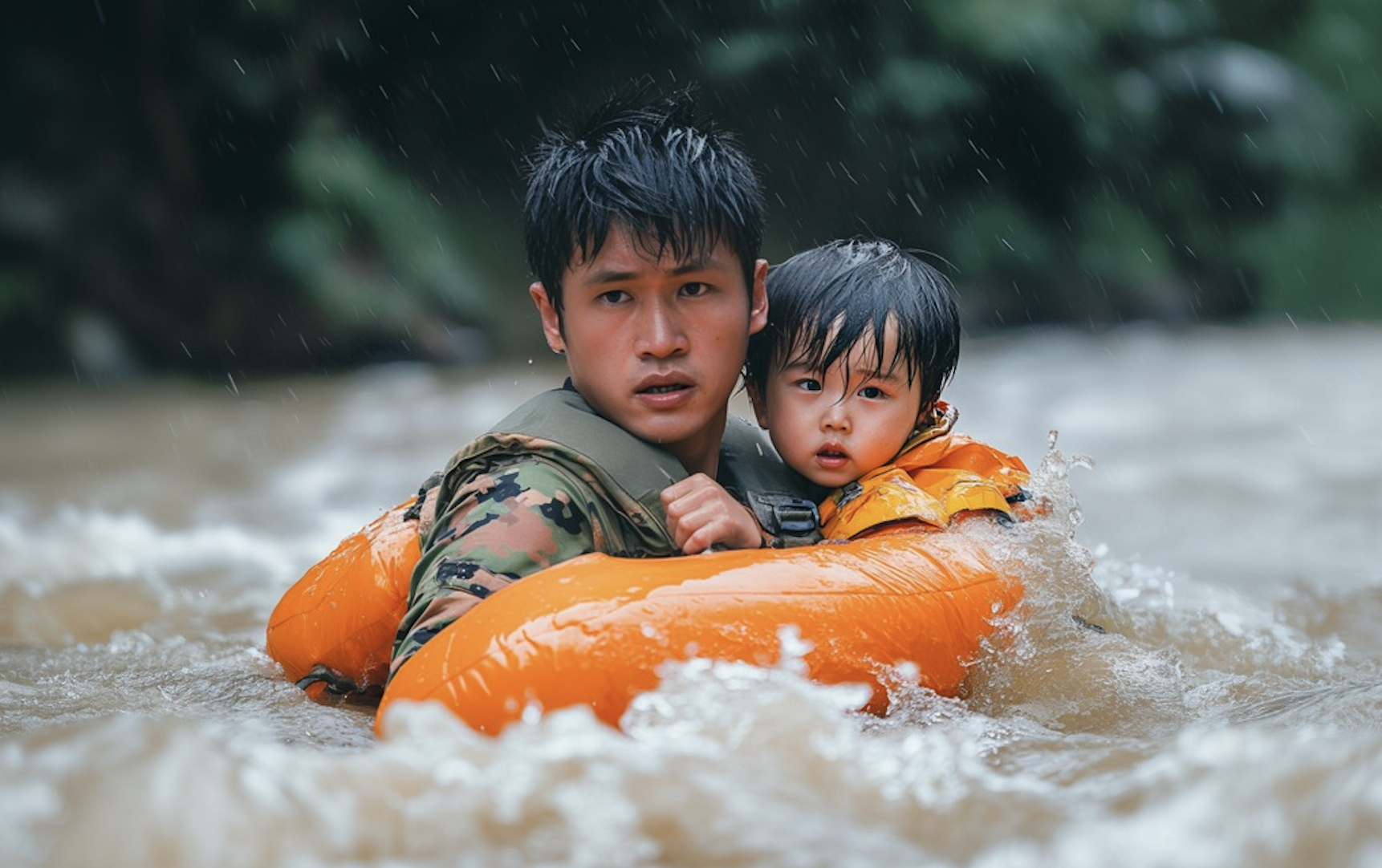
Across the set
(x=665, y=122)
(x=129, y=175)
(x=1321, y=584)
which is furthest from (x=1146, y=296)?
(x=665, y=122)

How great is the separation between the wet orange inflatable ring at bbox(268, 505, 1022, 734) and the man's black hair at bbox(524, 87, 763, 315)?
629 mm

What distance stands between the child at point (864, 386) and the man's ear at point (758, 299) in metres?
0.05

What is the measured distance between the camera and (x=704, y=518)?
101 inches

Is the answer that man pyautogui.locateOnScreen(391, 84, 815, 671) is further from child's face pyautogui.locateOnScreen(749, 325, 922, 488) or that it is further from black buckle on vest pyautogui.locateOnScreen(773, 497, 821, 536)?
child's face pyautogui.locateOnScreen(749, 325, 922, 488)

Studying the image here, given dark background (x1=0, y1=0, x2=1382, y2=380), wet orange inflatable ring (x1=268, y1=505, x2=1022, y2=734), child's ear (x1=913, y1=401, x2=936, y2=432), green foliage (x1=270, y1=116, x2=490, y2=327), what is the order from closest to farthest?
wet orange inflatable ring (x1=268, y1=505, x2=1022, y2=734) → child's ear (x1=913, y1=401, x2=936, y2=432) → dark background (x1=0, y1=0, x2=1382, y2=380) → green foliage (x1=270, y1=116, x2=490, y2=327)

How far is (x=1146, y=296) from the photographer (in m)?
13.9

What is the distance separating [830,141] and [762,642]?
10.7 metres

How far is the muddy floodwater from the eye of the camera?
1.59 metres

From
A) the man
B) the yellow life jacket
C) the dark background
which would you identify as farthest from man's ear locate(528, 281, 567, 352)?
the dark background

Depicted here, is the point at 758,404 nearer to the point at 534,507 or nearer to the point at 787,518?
the point at 787,518

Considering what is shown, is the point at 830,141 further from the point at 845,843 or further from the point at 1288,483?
the point at 845,843

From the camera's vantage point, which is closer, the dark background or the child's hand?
the child's hand

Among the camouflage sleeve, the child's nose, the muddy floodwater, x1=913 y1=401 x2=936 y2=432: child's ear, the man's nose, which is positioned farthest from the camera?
x1=913 y1=401 x2=936 y2=432: child's ear

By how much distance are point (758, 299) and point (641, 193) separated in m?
0.39
